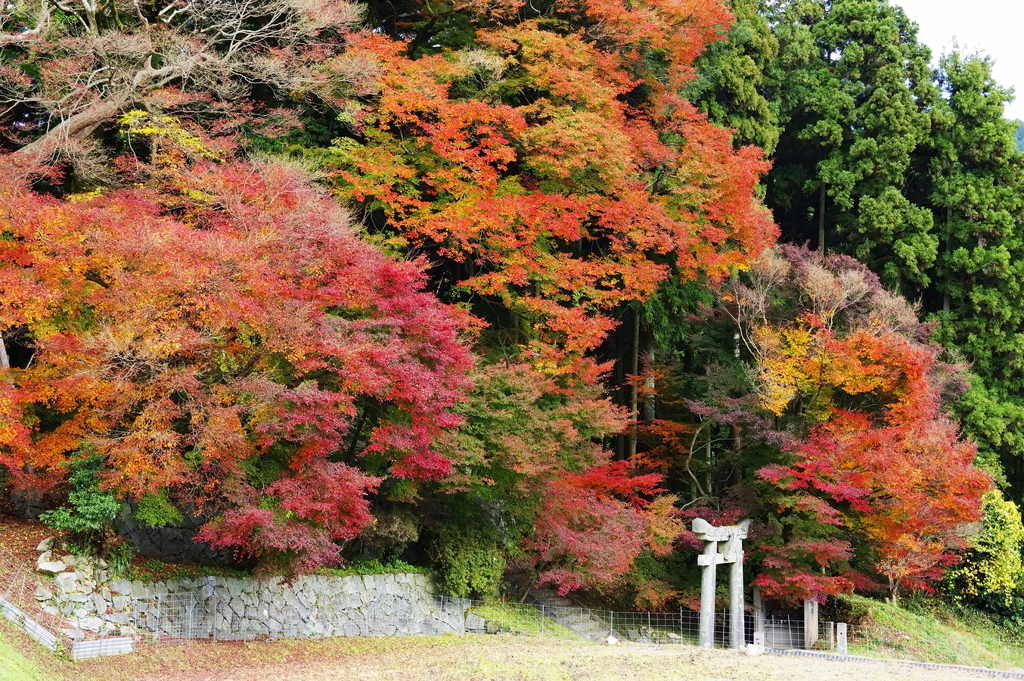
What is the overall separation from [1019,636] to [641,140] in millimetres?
15545

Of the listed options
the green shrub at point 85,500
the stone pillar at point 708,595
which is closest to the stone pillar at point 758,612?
the stone pillar at point 708,595

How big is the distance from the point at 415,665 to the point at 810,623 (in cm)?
1082

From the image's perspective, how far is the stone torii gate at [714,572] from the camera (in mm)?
18000

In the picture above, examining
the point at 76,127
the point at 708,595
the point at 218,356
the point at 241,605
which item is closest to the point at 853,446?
the point at 708,595

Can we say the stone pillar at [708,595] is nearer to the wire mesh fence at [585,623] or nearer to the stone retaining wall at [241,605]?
the wire mesh fence at [585,623]

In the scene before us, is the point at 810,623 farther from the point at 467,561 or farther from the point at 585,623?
the point at 467,561

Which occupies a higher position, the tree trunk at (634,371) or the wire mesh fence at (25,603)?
the tree trunk at (634,371)

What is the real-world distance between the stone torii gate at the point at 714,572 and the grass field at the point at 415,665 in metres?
3.56

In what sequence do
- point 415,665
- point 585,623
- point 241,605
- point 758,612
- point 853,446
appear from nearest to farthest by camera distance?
point 415,665
point 241,605
point 853,446
point 585,623
point 758,612

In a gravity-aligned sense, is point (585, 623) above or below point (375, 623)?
below

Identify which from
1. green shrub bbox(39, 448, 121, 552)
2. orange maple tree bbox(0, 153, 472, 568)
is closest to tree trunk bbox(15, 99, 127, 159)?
orange maple tree bbox(0, 153, 472, 568)

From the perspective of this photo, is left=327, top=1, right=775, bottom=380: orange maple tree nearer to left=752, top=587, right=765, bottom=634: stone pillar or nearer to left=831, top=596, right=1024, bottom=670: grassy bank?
left=752, top=587, right=765, bottom=634: stone pillar

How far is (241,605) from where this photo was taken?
13781 millimetres

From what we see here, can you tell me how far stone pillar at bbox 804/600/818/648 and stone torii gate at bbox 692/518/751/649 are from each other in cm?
A: 190
